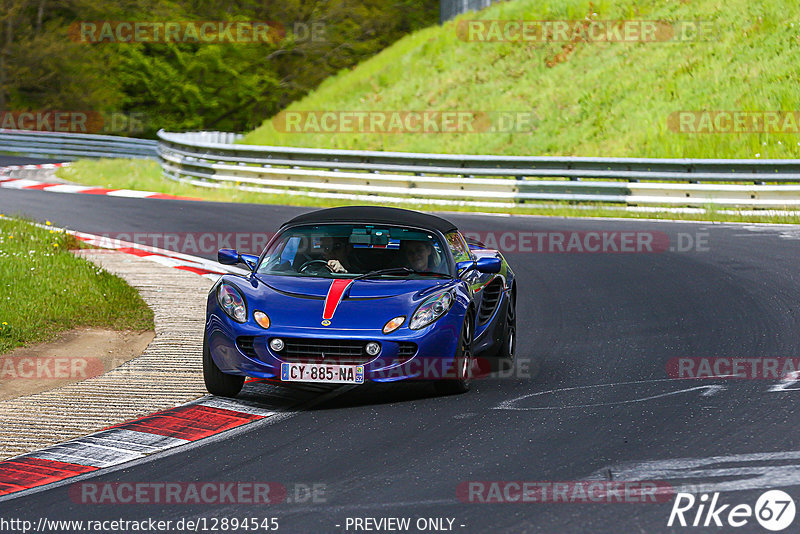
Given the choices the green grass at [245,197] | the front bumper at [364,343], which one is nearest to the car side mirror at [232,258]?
the front bumper at [364,343]

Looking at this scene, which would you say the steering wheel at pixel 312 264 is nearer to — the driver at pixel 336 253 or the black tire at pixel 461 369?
the driver at pixel 336 253

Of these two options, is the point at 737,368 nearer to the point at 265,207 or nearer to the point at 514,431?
the point at 514,431

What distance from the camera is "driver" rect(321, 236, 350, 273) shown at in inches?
344

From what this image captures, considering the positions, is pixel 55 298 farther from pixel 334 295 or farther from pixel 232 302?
pixel 334 295

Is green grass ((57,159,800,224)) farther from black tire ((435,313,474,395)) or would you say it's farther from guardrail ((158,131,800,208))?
black tire ((435,313,474,395))

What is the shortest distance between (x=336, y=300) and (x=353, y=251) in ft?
3.26

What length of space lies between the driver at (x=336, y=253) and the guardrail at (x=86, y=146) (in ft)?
94.5

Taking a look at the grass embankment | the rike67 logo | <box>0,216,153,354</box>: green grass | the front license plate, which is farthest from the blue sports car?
the grass embankment

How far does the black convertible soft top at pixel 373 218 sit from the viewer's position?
8945 mm

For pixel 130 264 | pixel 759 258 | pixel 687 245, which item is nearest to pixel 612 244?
pixel 687 245

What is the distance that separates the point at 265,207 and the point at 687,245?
8.38 meters

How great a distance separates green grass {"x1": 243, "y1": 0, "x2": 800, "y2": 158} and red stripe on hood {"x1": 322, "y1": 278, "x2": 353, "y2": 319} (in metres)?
17.2

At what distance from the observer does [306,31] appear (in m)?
52.0

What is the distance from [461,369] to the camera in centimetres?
803
